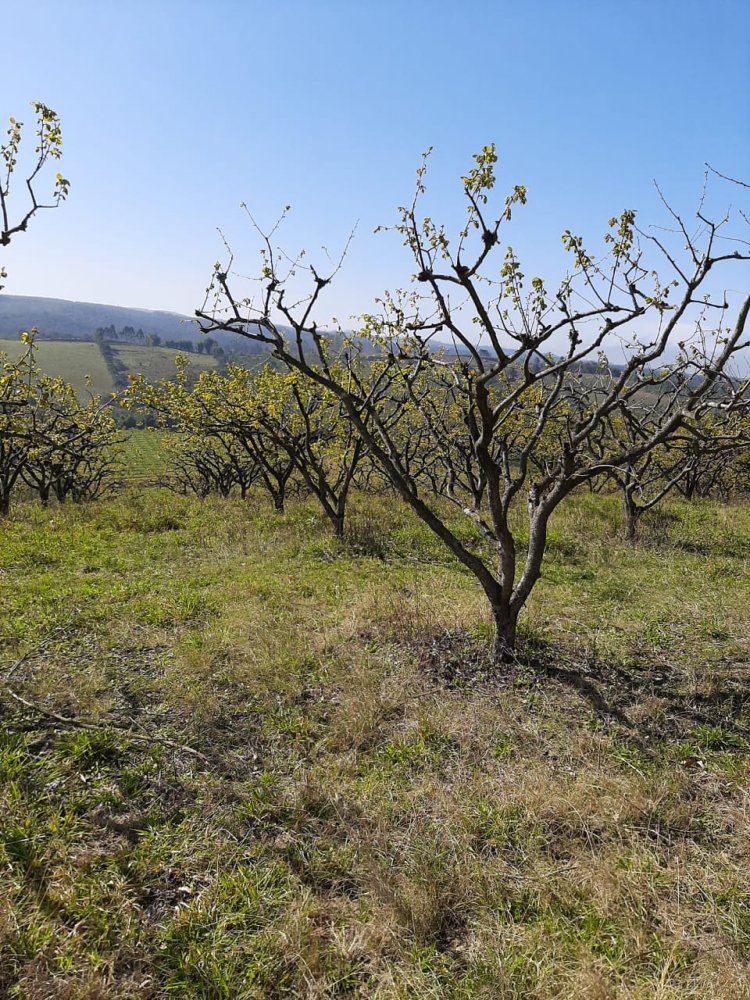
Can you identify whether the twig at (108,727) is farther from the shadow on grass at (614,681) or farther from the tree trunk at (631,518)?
the tree trunk at (631,518)

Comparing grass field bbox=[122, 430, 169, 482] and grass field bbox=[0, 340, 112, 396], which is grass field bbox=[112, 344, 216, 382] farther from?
grass field bbox=[122, 430, 169, 482]

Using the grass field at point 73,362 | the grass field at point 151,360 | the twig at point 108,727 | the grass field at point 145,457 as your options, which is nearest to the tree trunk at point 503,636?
the twig at point 108,727

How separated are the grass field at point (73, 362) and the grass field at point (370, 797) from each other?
387ft

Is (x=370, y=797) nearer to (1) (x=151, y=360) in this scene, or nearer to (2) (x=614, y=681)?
(2) (x=614, y=681)

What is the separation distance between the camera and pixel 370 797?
3732 mm

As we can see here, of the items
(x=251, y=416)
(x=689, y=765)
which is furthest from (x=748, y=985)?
(x=251, y=416)

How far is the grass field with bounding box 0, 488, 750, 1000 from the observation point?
8.71 ft

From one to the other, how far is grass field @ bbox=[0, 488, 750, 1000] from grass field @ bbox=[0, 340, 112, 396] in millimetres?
118013

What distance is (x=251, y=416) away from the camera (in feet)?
39.5

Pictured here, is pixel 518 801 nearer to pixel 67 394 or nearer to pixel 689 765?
pixel 689 765

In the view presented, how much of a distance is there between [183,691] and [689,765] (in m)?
4.13

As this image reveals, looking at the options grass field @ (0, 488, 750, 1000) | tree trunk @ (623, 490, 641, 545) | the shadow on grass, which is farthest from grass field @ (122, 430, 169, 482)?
the shadow on grass

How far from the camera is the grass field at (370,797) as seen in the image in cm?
265

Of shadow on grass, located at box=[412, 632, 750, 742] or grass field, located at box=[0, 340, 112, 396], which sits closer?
shadow on grass, located at box=[412, 632, 750, 742]
